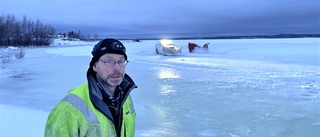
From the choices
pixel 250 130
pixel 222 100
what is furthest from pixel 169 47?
pixel 250 130

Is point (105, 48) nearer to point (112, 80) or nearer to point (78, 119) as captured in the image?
point (112, 80)

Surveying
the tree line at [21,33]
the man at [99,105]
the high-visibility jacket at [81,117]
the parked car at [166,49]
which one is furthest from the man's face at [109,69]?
the tree line at [21,33]

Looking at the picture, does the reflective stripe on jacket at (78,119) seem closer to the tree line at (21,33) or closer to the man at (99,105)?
the man at (99,105)

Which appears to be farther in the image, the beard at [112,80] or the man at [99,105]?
the beard at [112,80]

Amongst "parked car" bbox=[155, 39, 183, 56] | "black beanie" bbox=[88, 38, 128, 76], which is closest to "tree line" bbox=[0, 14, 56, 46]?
"parked car" bbox=[155, 39, 183, 56]

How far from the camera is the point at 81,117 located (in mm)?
1537

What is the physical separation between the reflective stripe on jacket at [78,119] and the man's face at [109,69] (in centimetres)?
13

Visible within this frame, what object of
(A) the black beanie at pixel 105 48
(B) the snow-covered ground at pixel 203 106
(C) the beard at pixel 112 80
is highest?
(A) the black beanie at pixel 105 48

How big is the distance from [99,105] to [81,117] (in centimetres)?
12

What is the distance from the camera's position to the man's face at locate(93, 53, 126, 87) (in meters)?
1.69

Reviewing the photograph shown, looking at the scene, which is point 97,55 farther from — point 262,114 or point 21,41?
point 21,41

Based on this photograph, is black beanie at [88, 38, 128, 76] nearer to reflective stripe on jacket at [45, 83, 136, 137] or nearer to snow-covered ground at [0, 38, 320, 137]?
reflective stripe on jacket at [45, 83, 136, 137]

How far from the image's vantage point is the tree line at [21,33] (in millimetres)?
53478

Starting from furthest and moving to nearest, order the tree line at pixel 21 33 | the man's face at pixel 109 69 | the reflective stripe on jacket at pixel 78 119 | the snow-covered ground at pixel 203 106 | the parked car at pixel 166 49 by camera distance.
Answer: the tree line at pixel 21 33, the parked car at pixel 166 49, the snow-covered ground at pixel 203 106, the man's face at pixel 109 69, the reflective stripe on jacket at pixel 78 119
